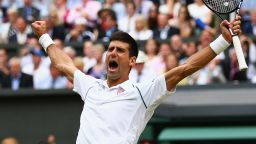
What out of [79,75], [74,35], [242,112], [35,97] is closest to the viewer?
[79,75]

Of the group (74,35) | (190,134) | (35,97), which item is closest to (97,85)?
(190,134)

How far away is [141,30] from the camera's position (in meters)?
15.8

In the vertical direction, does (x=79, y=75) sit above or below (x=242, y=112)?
above

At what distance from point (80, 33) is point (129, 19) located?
82 centimetres

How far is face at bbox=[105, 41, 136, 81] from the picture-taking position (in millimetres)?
7680

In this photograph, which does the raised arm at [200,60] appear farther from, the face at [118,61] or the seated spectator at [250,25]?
the seated spectator at [250,25]

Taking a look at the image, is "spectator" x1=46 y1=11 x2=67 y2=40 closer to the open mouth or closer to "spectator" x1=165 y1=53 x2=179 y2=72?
"spectator" x1=165 y1=53 x2=179 y2=72

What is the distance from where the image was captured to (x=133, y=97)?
7.64 metres

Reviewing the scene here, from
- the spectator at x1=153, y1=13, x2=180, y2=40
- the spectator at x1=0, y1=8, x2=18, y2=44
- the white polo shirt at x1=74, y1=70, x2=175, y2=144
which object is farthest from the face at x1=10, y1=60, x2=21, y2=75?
the white polo shirt at x1=74, y1=70, x2=175, y2=144

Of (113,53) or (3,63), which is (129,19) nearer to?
Result: (3,63)

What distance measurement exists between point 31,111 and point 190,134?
3.15m

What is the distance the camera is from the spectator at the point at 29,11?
1738 cm

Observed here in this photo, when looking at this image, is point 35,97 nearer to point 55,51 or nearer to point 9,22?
point 9,22

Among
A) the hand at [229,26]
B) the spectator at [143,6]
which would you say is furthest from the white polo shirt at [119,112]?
the spectator at [143,6]
